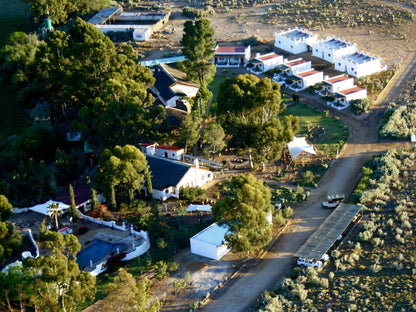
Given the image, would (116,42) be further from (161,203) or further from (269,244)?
(269,244)

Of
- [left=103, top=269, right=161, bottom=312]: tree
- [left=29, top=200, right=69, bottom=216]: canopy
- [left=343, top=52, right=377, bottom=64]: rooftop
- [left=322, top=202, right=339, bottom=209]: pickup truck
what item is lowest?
[left=29, top=200, right=69, bottom=216]: canopy

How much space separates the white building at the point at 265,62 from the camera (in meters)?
73.4

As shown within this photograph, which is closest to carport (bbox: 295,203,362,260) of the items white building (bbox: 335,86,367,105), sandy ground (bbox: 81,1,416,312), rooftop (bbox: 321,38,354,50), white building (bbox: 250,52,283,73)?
sandy ground (bbox: 81,1,416,312)

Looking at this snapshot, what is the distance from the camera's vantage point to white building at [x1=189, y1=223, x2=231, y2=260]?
1594 inches

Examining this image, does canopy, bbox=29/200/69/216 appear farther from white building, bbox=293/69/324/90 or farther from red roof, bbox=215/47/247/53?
red roof, bbox=215/47/247/53

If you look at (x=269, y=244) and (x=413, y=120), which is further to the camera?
(x=413, y=120)

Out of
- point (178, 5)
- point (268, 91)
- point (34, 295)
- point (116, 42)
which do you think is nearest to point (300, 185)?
point (268, 91)

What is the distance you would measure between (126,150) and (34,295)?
54.2ft

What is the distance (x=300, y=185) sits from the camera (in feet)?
161

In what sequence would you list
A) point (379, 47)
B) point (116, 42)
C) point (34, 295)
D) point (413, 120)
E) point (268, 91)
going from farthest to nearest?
point (116, 42) → point (379, 47) → point (413, 120) → point (268, 91) → point (34, 295)

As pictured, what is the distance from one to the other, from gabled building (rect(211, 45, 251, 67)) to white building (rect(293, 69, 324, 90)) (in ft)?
36.0

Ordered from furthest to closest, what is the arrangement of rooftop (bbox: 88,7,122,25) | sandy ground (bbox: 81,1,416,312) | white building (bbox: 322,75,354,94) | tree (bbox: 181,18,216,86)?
rooftop (bbox: 88,7,122,25)
tree (bbox: 181,18,216,86)
white building (bbox: 322,75,354,94)
sandy ground (bbox: 81,1,416,312)

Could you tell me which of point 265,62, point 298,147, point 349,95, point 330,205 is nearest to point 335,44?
point 265,62

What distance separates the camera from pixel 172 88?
66.1m
